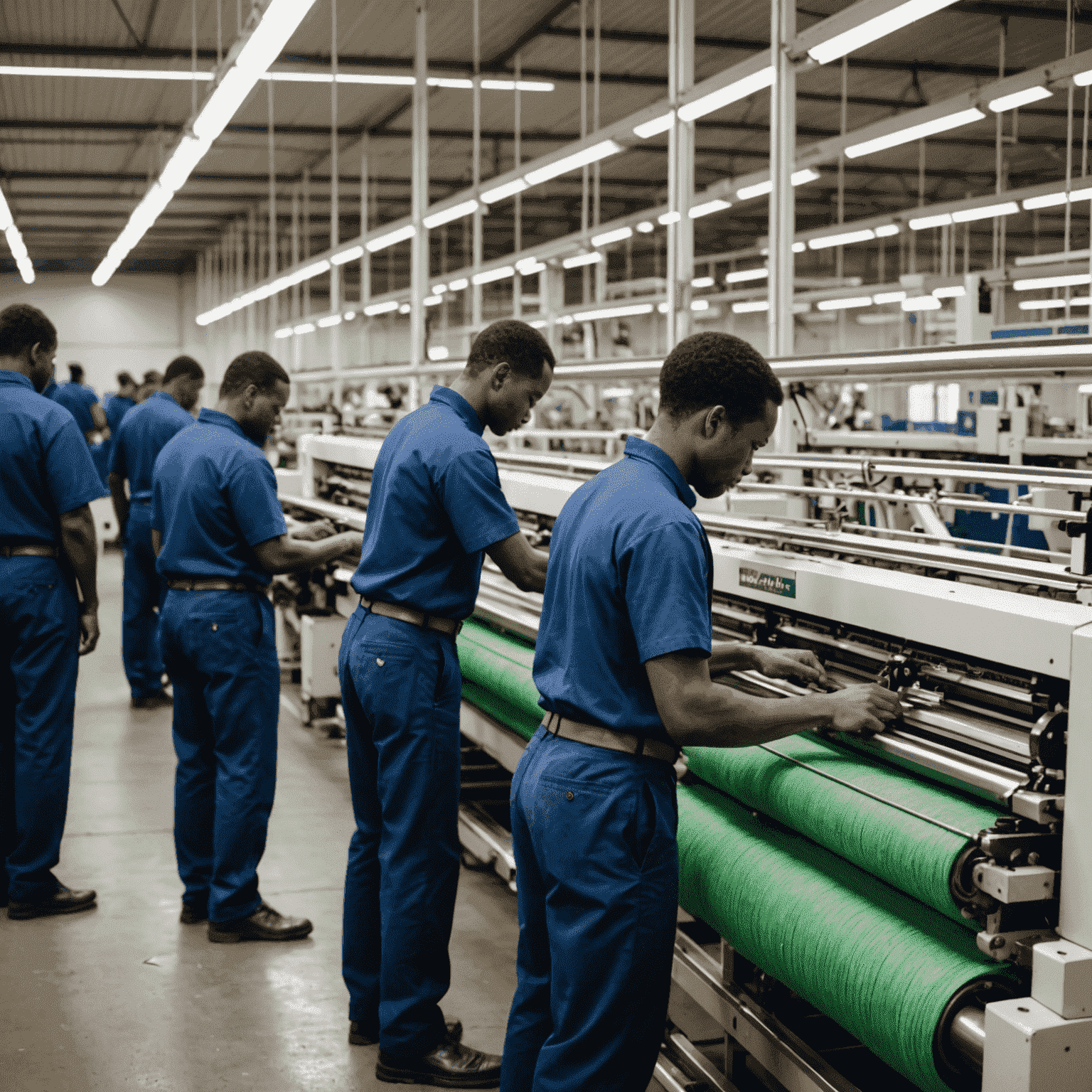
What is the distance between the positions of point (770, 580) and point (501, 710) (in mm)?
1482

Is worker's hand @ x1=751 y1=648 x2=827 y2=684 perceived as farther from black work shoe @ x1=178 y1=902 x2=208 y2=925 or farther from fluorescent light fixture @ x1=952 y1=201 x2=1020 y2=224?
fluorescent light fixture @ x1=952 y1=201 x2=1020 y2=224

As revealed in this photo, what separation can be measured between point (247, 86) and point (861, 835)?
4.92 m

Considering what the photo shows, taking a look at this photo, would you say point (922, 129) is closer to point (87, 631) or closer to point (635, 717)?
point (87, 631)

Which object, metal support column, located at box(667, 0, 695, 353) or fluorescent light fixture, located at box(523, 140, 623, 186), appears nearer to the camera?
metal support column, located at box(667, 0, 695, 353)

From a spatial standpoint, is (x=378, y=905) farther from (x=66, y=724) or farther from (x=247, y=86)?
(x=247, y=86)

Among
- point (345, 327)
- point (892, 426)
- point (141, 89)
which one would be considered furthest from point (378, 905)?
point (345, 327)

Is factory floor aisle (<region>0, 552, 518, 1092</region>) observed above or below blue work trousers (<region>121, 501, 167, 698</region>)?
below

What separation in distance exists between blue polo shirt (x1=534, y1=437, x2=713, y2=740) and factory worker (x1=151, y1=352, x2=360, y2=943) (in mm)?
1639

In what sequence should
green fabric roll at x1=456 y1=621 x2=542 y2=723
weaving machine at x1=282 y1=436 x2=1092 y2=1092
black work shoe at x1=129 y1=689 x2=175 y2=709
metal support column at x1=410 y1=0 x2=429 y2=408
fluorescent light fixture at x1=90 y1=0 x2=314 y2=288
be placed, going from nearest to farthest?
weaving machine at x1=282 y1=436 x2=1092 y2=1092 < green fabric roll at x1=456 y1=621 x2=542 y2=723 < fluorescent light fixture at x1=90 y1=0 x2=314 y2=288 < black work shoe at x1=129 y1=689 x2=175 y2=709 < metal support column at x1=410 y1=0 x2=429 y2=408

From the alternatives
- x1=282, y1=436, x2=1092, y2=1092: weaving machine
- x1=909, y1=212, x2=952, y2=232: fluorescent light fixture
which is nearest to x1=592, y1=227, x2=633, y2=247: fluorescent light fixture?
x1=909, y1=212, x2=952, y2=232: fluorescent light fixture

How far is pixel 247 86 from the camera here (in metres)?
5.71

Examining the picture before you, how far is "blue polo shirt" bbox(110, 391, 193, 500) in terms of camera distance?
6309mm

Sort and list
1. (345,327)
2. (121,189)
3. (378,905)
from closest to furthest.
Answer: (378,905)
(121,189)
(345,327)

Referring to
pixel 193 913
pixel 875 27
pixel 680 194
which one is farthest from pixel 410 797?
pixel 875 27
